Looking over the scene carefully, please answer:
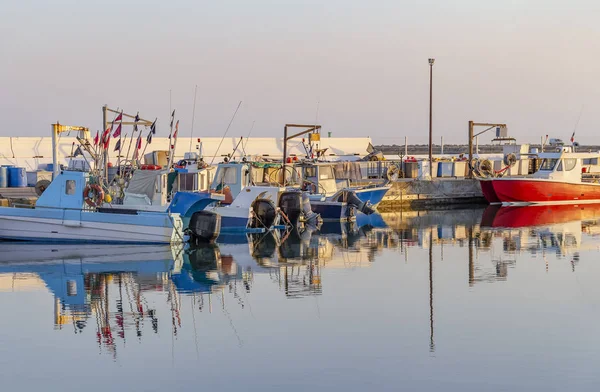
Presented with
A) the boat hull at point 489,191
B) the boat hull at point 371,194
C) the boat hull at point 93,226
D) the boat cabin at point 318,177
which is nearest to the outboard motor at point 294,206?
the boat cabin at point 318,177

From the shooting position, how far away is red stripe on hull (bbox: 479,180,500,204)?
130 ft

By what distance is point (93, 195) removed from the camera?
23609 millimetres

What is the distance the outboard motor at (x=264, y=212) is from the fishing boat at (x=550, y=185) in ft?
47.5

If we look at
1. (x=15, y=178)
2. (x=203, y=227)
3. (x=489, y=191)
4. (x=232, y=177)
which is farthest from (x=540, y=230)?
(x=15, y=178)

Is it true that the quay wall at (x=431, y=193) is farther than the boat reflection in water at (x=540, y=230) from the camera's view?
Yes

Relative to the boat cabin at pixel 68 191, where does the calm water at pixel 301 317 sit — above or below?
below

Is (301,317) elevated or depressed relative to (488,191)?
depressed

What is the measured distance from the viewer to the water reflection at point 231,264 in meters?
15.3

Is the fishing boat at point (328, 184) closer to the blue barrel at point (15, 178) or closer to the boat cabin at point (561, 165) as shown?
the boat cabin at point (561, 165)

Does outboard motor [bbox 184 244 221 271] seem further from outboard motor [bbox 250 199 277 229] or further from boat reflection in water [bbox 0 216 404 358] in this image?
outboard motor [bbox 250 199 277 229]

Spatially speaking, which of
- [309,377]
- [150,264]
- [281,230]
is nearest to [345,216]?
[281,230]

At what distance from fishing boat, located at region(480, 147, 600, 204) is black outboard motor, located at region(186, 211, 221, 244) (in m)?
18.1

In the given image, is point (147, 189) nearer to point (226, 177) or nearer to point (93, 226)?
point (93, 226)

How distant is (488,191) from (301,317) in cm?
2633
